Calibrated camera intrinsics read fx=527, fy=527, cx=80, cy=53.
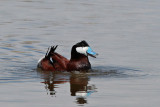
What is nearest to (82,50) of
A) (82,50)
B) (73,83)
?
(82,50)

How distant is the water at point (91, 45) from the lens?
383 inches

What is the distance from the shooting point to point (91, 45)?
52.3 ft

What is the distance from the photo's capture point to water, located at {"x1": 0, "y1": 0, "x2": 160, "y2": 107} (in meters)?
9.73

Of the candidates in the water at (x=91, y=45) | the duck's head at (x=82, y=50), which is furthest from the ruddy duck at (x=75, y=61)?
the water at (x=91, y=45)

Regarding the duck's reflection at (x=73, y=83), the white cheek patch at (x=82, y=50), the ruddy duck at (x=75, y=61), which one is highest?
the white cheek patch at (x=82, y=50)

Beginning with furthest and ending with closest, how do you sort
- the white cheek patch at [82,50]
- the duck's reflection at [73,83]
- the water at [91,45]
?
the white cheek patch at [82,50], the duck's reflection at [73,83], the water at [91,45]

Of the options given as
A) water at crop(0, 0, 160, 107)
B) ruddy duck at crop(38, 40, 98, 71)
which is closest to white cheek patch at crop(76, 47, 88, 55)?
ruddy duck at crop(38, 40, 98, 71)

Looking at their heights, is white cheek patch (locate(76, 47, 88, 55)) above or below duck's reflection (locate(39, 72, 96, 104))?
above

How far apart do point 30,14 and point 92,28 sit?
408 centimetres

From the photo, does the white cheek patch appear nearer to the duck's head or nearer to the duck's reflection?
the duck's head

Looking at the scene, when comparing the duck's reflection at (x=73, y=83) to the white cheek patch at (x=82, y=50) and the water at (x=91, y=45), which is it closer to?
the water at (x=91, y=45)

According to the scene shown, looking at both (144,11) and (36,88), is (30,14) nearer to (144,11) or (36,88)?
→ (144,11)

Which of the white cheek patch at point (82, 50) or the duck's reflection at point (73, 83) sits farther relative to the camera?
the white cheek patch at point (82, 50)

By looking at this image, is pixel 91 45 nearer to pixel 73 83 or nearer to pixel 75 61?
pixel 75 61
